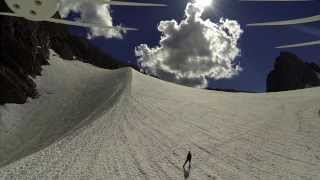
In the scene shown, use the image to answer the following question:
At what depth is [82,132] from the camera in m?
59.5

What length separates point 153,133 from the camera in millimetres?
62656

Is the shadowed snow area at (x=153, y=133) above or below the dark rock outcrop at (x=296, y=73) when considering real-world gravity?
below

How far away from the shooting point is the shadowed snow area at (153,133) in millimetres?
46969

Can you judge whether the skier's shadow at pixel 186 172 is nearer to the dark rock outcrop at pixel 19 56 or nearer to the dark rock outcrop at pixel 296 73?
the dark rock outcrop at pixel 19 56

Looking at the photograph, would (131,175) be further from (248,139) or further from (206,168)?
(248,139)

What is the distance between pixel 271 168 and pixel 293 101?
139ft

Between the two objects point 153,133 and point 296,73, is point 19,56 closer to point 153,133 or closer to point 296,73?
point 153,133

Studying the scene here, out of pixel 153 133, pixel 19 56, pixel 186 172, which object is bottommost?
pixel 186 172

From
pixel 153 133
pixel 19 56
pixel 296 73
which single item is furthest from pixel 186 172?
pixel 296 73

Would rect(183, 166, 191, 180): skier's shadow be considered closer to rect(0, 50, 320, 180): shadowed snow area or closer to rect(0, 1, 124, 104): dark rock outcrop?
rect(0, 50, 320, 180): shadowed snow area

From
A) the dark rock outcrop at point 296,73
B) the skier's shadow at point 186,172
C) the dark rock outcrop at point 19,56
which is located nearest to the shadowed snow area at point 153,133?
the skier's shadow at point 186,172

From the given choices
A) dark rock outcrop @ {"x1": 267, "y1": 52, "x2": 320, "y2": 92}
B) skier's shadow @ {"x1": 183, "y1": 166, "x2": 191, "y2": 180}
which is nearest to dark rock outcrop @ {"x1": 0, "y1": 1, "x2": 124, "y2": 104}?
skier's shadow @ {"x1": 183, "y1": 166, "x2": 191, "y2": 180}

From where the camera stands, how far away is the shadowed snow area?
154 ft

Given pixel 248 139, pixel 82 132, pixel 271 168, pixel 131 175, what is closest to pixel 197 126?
pixel 248 139
